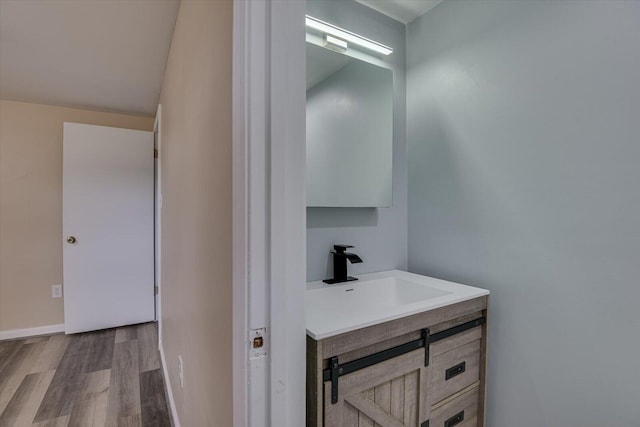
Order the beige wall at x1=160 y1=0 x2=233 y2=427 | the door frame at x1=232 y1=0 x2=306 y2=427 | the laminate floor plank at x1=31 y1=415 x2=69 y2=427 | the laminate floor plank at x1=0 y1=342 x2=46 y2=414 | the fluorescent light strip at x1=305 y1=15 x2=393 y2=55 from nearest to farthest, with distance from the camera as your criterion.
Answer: the door frame at x1=232 y1=0 x2=306 y2=427, the beige wall at x1=160 y1=0 x2=233 y2=427, the fluorescent light strip at x1=305 y1=15 x2=393 y2=55, the laminate floor plank at x1=31 y1=415 x2=69 y2=427, the laminate floor plank at x1=0 y1=342 x2=46 y2=414

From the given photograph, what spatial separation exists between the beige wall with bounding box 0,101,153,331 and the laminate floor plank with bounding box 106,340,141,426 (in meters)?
1.01

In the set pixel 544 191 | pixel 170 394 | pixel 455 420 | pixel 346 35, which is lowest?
pixel 170 394

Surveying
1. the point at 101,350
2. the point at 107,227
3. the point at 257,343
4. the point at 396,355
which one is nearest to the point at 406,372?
the point at 396,355

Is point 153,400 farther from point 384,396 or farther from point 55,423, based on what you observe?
point 384,396

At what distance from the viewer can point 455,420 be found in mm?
1187

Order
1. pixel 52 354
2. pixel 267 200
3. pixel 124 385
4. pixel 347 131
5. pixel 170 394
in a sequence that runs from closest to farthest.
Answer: pixel 267 200
pixel 347 131
pixel 170 394
pixel 124 385
pixel 52 354

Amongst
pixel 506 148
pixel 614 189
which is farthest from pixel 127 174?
pixel 614 189

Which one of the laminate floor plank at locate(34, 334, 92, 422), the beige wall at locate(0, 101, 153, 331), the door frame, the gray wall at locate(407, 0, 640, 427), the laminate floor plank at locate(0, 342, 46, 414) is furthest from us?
the beige wall at locate(0, 101, 153, 331)

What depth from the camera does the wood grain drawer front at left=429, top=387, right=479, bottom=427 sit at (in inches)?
44.0

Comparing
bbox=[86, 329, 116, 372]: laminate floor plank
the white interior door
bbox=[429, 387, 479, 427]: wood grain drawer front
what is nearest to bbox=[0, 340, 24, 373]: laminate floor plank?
the white interior door

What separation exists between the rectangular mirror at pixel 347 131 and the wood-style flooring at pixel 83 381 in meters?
1.66

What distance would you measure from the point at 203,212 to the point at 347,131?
34.7 inches

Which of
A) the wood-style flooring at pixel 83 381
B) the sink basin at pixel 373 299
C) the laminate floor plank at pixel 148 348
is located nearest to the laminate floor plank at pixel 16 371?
the wood-style flooring at pixel 83 381

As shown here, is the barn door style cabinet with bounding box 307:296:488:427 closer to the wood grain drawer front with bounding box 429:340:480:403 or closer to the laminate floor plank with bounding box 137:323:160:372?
the wood grain drawer front with bounding box 429:340:480:403
